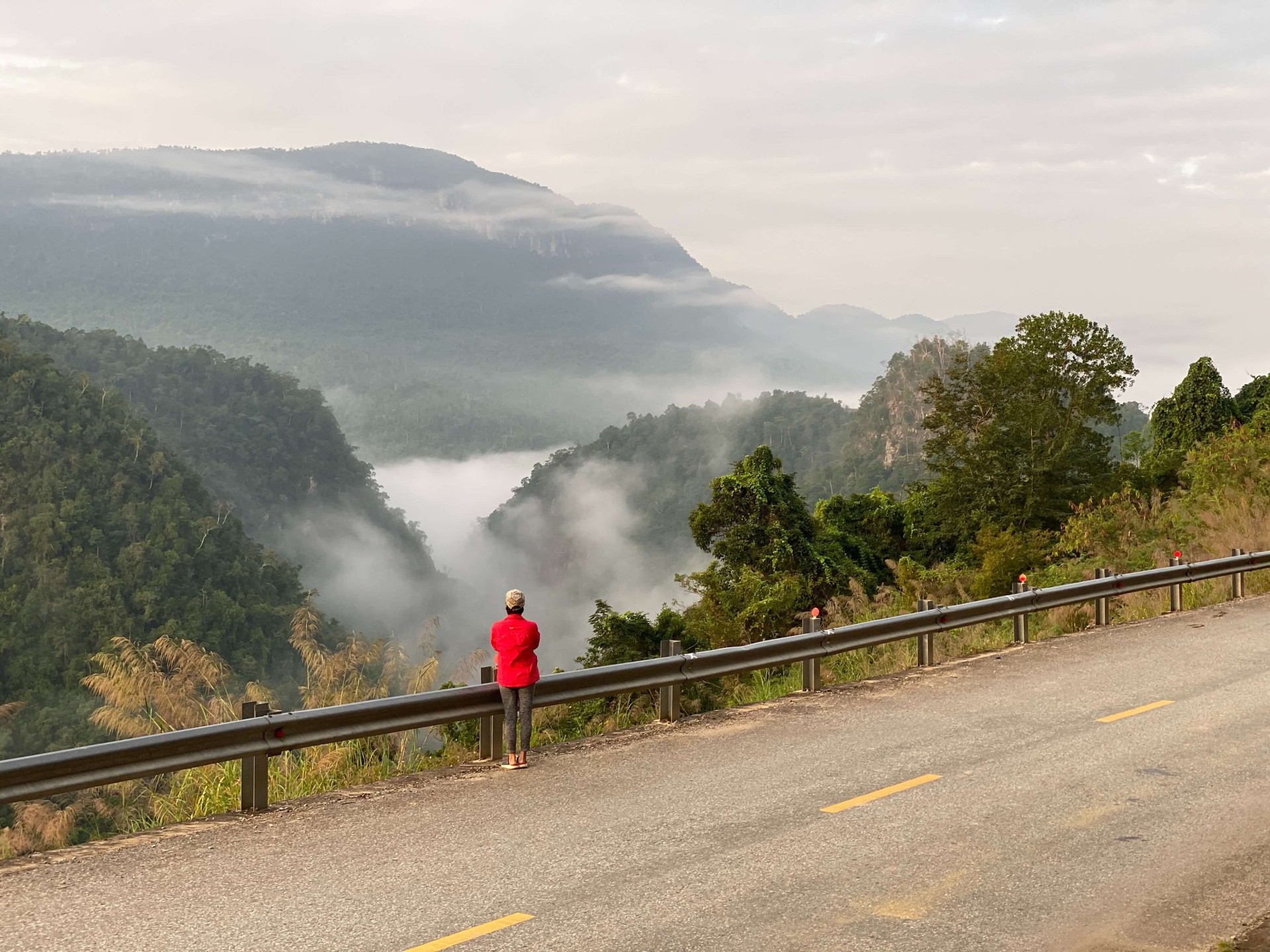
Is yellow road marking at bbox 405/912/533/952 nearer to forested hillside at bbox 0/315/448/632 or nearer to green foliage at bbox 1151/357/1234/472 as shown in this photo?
green foliage at bbox 1151/357/1234/472

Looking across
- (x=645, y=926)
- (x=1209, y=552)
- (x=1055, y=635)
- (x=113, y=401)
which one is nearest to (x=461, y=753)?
(x=645, y=926)

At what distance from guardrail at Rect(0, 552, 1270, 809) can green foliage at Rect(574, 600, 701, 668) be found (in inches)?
523

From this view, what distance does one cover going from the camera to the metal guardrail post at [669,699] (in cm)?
1047

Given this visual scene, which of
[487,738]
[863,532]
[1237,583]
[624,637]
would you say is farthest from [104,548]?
[487,738]

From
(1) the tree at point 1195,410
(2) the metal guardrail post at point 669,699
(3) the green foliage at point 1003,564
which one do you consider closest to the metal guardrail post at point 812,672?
(2) the metal guardrail post at point 669,699

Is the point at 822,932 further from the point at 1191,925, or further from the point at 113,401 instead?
the point at 113,401

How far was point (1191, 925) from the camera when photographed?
5.46 m

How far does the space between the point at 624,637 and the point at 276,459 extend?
529 ft

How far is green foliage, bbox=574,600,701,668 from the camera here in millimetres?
26250

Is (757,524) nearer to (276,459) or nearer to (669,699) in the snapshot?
(669,699)

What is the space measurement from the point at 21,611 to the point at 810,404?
129080mm

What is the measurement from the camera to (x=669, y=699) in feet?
34.5

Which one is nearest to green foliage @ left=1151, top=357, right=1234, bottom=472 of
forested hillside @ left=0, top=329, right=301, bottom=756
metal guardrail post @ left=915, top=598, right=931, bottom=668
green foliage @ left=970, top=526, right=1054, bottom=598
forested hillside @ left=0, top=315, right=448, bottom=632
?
green foliage @ left=970, top=526, right=1054, bottom=598

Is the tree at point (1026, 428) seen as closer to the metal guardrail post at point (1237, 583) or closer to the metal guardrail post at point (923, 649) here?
the metal guardrail post at point (1237, 583)
